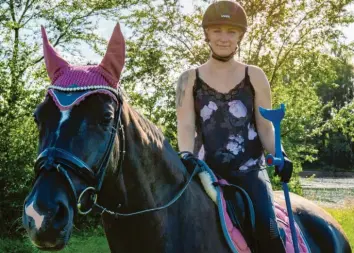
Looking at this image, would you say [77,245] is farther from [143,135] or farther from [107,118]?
[107,118]

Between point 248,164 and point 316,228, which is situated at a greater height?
point 248,164

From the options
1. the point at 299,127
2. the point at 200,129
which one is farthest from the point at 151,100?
the point at 200,129

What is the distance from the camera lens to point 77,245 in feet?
41.6

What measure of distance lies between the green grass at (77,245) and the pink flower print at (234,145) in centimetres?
879

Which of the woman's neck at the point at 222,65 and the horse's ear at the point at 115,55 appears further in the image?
the woman's neck at the point at 222,65

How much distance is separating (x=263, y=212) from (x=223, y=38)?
1265 mm

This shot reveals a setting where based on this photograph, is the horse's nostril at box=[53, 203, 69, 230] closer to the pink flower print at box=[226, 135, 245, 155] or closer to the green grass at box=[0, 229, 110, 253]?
the pink flower print at box=[226, 135, 245, 155]

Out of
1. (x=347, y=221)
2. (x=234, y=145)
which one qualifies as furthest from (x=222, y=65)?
(x=347, y=221)

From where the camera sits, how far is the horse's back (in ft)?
14.6

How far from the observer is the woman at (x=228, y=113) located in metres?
3.67

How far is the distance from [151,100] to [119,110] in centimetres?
1577

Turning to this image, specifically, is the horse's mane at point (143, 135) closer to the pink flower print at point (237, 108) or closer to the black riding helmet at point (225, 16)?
the pink flower print at point (237, 108)

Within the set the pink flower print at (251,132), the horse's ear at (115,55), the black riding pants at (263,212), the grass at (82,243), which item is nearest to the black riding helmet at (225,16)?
the pink flower print at (251,132)

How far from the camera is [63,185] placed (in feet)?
7.84
